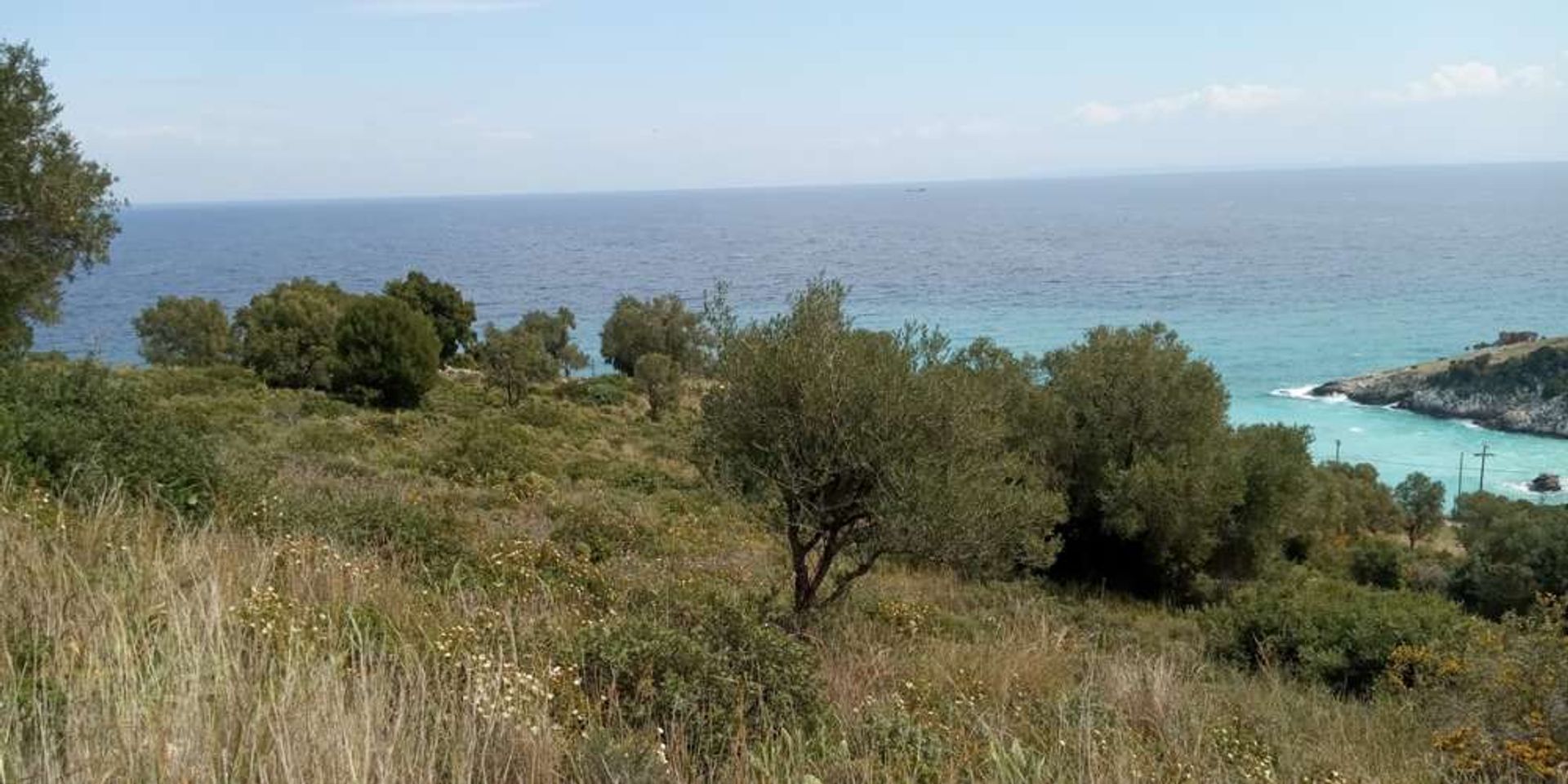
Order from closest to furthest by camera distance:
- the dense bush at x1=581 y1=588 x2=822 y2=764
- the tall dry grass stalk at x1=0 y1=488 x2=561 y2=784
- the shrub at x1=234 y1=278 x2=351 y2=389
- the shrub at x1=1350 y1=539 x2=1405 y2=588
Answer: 1. the tall dry grass stalk at x1=0 y1=488 x2=561 y2=784
2. the dense bush at x1=581 y1=588 x2=822 y2=764
3. the shrub at x1=1350 y1=539 x2=1405 y2=588
4. the shrub at x1=234 y1=278 x2=351 y2=389

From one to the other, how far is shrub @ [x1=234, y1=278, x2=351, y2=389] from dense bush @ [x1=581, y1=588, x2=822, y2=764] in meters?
36.6

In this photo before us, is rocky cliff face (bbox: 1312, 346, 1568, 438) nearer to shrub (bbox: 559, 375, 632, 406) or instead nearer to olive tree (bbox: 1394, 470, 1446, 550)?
olive tree (bbox: 1394, 470, 1446, 550)

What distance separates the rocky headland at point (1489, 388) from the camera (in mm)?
75062

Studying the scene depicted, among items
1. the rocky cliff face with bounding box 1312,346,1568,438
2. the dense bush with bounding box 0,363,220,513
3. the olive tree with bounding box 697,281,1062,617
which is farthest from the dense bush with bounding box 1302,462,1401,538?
the rocky cliff face with bounding box 1312,346,1568,438

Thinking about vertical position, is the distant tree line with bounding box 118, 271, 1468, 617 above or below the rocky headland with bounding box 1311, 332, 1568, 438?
above

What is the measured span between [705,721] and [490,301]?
115m

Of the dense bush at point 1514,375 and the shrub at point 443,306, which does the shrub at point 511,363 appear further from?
the dense bush at point 1514,375

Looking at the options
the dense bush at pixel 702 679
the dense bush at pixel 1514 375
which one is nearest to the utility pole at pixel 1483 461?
the dense bush at pixel 1514 375

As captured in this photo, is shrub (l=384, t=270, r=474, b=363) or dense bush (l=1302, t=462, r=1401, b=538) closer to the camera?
dense bush (l=1302, t=462, r=1401, b=538)

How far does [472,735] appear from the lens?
→ 3.23 m

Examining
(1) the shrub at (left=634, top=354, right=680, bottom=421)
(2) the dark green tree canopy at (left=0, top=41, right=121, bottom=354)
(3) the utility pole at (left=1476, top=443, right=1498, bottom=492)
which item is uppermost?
(2) the dark green tree canopy at (left=0, top=41, right=121, bottom=354)

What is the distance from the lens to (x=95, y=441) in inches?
328

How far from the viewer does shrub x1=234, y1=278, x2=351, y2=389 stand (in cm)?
4266

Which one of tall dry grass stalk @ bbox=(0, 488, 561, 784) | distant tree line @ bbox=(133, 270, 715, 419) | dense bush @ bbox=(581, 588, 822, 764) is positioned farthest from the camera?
distant tree line @ bbox=(133, 270, 715, 419)
